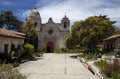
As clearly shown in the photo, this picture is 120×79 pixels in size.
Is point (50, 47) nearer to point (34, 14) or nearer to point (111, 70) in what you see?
point (34, 14)

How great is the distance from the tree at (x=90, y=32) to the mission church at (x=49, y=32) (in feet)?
79.8

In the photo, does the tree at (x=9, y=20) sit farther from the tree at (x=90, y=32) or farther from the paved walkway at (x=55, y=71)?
the paved walkway at (x=55, y=71)

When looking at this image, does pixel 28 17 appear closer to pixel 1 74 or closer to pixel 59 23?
pixel 59 23

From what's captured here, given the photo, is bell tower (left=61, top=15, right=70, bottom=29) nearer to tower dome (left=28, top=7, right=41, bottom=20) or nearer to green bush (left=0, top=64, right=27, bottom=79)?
tower dome (left=28, top=7, right=41, bottom=20)

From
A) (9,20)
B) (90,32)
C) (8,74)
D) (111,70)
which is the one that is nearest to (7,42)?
(90,32)

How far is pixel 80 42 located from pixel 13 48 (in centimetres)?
1365

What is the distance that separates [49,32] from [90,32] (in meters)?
28.8

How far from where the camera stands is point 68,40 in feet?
147

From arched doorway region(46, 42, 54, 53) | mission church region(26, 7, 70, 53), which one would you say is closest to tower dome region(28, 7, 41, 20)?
→ mission church region(26, 7, 70, 53)

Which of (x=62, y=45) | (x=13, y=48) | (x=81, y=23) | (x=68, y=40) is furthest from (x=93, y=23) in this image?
(x=62, y=45)

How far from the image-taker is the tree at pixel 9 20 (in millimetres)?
66500

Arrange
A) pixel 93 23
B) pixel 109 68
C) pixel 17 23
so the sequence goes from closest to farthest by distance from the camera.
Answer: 1. pixel 109 68
2. pixel 93 23
3. pixel 17 23

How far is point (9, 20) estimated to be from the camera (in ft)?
221

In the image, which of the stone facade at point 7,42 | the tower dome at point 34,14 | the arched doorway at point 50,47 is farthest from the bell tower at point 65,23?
the stone facade at point 7,42
